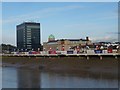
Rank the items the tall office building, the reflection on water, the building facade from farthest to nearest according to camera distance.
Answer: the tall office building < the building facade < the reflection on water

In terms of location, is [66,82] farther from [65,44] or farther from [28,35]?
[28,35]

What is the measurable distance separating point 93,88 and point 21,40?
112134 mm

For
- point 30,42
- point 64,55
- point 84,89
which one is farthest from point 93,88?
point 30,42

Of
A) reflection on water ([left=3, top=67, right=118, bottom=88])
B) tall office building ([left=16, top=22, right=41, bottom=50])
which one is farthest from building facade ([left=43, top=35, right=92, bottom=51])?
reflection on water ([left=3, top=67, right=118, bottom=88])

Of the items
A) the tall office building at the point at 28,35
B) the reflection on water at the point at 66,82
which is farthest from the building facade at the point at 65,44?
the reflection on water at the point at 66,82

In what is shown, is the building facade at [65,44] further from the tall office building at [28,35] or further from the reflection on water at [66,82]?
the reflection on water at [66,82]

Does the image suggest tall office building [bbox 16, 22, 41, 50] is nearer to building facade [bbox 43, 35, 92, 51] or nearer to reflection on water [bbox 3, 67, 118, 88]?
building facade [bbox 43, 35, 92, 51]

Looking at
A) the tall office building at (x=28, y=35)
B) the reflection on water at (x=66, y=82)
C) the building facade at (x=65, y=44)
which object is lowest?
the reflection on water at (x=66, y=82)

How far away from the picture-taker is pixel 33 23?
13438cm

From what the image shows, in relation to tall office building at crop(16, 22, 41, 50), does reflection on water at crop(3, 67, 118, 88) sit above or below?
below

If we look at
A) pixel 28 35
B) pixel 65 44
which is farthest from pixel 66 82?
pixel 28 35

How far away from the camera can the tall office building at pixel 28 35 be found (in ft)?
429

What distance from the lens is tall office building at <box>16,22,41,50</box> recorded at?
130750mm

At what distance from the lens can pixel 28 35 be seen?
132m
